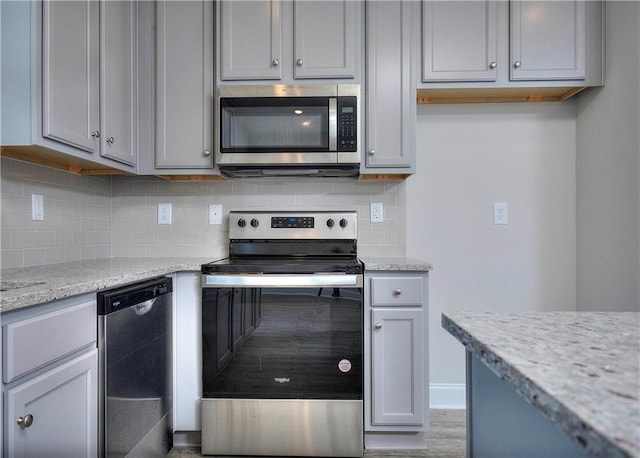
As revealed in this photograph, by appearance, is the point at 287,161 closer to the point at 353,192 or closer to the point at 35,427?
the point at 353,192

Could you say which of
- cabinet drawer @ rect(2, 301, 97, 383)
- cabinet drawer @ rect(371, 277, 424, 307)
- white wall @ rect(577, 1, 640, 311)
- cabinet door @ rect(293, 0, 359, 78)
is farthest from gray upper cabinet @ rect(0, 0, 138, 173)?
white wall @ rect(577, 1, 640, 311)

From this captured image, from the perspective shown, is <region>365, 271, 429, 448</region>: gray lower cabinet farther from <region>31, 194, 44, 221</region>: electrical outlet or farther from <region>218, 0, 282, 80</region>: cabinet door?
<region>31, 194, 44, 221</region>: electrical outlet

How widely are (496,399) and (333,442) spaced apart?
1.25 metres

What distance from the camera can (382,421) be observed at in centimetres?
168

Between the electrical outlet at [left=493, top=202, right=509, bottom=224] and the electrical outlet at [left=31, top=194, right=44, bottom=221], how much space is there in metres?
2.42

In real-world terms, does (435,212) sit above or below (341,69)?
below

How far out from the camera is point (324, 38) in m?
1.86

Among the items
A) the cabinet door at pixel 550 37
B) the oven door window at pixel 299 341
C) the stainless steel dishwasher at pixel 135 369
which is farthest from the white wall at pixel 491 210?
the stainless steel dishwasher at pixel 135 369

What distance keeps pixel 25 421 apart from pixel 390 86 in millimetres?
1936

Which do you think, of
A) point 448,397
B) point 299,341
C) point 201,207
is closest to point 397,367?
point 299,341

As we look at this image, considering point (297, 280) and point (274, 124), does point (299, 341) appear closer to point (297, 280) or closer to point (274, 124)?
point (297, 280)

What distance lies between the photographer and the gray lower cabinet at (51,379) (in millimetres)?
855

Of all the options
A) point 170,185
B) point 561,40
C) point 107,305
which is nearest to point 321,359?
point 107,305

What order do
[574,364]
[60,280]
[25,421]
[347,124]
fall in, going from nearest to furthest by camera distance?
[574,364], [25,421], [60,280], [347,124]
